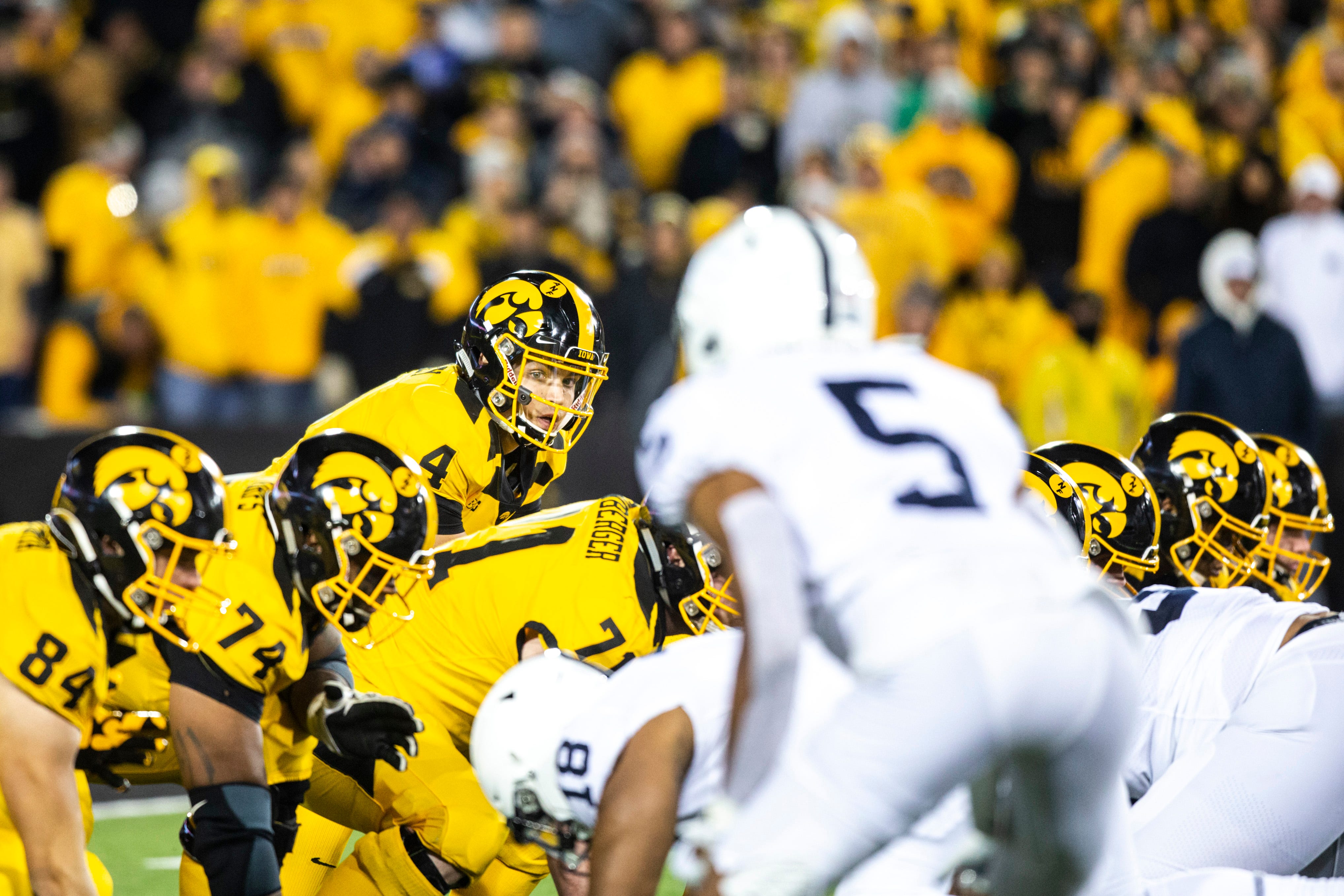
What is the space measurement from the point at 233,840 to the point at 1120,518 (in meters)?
2.51

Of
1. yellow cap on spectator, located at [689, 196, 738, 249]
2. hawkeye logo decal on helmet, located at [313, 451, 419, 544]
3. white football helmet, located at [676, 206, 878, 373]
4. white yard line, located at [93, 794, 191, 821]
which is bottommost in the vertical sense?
white yard line, located at [93, 794, 191, 821]

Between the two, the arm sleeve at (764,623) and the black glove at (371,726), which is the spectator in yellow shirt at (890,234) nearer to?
the black glove at (371,726)

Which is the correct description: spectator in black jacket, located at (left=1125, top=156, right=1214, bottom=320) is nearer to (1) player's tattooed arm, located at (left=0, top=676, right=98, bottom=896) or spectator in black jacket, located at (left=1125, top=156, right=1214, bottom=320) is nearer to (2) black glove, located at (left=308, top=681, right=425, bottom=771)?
(2) black glove, located at (left=308, top=681, right=425, bottom=771)

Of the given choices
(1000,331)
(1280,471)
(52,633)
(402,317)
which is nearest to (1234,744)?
(1280,471)

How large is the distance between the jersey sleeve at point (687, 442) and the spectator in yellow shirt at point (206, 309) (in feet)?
23.6

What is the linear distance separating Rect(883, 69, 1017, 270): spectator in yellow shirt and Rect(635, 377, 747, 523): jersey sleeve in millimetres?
7730

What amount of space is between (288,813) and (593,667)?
1.35 metres

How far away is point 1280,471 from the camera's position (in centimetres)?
513

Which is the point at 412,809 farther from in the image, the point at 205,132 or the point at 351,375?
the point at 205,132

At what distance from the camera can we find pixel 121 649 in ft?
12.5

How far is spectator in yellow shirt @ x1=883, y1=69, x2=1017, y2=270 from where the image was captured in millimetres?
10422

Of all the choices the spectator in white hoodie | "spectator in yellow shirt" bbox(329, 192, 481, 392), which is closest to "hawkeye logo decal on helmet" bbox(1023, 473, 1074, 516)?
"spectator in yellow shirt" bbox(329, 192, 481, 392)

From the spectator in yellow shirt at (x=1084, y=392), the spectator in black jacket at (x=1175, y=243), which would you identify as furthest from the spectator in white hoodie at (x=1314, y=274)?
the spectator in yellow shirt at (x=1084, y=392)

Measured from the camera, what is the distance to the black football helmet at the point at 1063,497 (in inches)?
182
